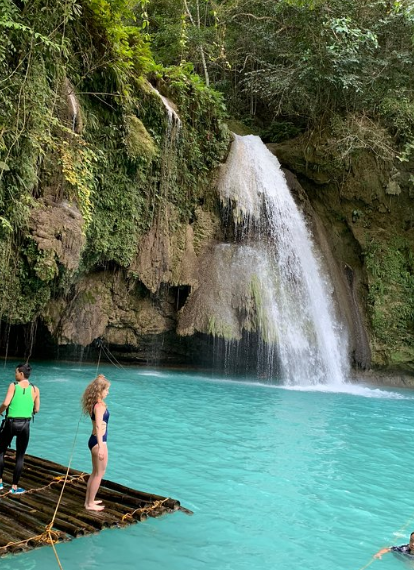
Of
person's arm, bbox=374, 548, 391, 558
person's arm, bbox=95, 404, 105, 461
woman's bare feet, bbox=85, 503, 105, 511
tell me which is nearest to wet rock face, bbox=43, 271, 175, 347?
person's arm, bbox=95, 404, 105, 461

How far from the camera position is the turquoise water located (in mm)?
4492

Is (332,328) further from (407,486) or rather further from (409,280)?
(407,486)

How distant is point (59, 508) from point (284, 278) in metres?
12.2

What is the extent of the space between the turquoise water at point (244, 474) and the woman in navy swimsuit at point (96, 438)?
44cm

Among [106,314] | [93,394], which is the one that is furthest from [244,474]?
[106,314]

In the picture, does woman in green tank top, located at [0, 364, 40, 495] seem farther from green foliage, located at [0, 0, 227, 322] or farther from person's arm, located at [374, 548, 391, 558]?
green foliage, located at [0, 0, 227, 322]

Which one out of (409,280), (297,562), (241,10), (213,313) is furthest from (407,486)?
(241,10)

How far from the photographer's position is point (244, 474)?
660cm

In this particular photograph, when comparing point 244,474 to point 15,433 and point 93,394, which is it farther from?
point 15,433

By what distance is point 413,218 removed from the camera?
60.7 feet

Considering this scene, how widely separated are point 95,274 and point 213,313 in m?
3.41

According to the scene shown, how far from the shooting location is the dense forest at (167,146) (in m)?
10.7

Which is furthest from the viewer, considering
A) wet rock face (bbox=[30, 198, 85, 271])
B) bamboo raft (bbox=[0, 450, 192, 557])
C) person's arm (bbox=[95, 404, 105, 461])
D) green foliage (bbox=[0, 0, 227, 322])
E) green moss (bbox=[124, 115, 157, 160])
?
green moss (bbox=[124, 115, 157, 160])

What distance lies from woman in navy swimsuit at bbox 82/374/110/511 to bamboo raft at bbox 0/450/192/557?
A: 14 centimetres
